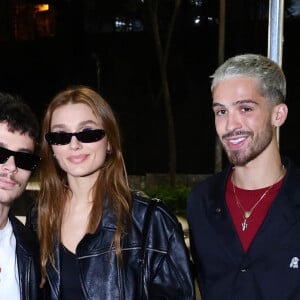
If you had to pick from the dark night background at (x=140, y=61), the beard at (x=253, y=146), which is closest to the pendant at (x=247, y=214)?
the beard at (x=253, y=146)

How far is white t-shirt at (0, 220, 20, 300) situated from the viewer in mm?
2309

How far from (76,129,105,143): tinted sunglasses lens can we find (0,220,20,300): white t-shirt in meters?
0.59

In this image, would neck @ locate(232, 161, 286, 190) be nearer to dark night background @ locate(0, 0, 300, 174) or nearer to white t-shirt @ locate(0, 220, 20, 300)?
white t-shirt @ locate(0, 220, 20, 300)

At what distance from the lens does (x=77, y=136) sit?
2.56m

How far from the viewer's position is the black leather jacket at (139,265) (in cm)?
239

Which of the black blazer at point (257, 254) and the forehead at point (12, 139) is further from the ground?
the forehead at point (12, 139)

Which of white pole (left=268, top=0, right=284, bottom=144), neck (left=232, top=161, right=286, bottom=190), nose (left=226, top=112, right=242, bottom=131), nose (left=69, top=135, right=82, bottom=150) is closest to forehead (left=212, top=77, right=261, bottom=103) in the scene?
nose (left=226, top=112, right=242, bottom=131)

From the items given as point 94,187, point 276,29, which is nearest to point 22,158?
point 94,187

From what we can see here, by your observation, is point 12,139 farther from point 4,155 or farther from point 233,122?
point 233,122

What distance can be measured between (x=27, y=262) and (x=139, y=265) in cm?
56

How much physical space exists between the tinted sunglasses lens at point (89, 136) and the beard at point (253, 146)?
26.9 inches

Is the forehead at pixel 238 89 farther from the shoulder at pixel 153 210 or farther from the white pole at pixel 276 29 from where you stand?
the white pole at pixel 276 29

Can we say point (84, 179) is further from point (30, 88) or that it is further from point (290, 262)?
point (30, 88)

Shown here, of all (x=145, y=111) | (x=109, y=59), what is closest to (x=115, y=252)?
(x=145, y=111)
